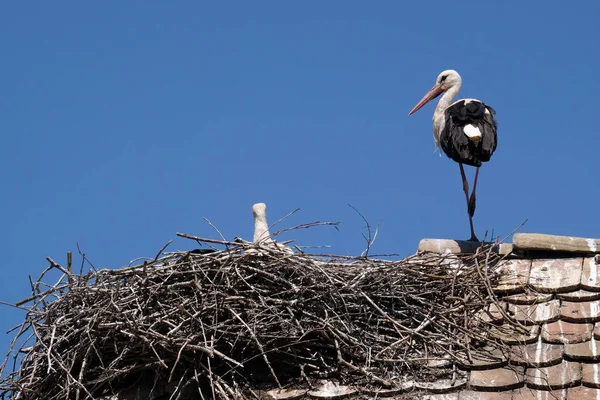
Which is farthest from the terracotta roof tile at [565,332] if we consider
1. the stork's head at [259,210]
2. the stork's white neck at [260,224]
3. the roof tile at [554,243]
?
the stork's head at [259,210]

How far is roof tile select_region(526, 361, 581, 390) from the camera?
16.8ft

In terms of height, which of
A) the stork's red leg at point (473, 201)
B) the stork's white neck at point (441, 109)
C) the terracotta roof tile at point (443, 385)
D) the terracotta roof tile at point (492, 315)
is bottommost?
the terracotta roof tile at point (443, 385)

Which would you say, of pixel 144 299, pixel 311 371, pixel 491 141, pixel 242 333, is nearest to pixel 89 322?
pixel 144 299

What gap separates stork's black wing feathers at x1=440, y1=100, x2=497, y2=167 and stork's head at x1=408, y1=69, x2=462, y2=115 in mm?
1367

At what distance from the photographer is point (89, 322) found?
5656 millimetres

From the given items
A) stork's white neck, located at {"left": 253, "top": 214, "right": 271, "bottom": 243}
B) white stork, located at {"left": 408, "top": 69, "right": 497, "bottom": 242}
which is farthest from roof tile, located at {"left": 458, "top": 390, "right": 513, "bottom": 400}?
white stork, located at {"left": 408, "top": 69, "right": 497, "bottom": 242}

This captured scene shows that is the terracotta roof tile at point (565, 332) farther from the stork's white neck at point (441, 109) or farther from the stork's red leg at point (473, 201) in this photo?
the stork's white neck at point (441, 109)

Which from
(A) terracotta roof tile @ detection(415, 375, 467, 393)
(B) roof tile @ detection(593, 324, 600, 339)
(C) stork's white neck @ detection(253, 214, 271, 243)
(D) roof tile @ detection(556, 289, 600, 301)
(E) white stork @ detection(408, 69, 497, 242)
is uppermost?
(E) white stork @ detection(408, 69, 497, 242)

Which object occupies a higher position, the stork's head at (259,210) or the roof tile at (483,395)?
the stork's head at (259,210)

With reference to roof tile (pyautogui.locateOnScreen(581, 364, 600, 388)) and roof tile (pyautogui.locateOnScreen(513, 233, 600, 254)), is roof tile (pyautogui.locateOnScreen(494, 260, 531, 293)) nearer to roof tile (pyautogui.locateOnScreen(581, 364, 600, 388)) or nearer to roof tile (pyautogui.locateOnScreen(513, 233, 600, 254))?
roof tile (pyautogui.locateOnScreen(513, 233, 600, 254))

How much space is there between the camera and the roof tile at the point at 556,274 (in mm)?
6004

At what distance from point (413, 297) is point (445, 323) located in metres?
0.25

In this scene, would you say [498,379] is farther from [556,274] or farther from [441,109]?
[441,109]

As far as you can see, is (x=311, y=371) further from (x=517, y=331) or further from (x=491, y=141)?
(x=491, y=141)
